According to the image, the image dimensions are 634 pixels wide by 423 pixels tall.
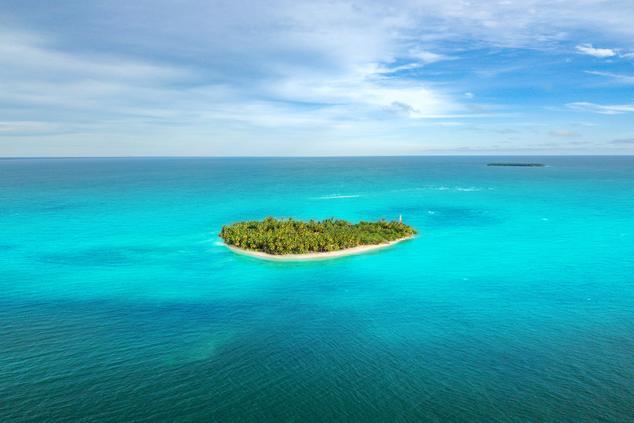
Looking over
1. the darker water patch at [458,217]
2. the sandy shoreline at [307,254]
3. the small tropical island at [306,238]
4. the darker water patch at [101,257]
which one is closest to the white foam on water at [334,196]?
the darker water patch at [458,217]

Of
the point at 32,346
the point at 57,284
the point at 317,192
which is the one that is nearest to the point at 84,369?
the point at 32,346

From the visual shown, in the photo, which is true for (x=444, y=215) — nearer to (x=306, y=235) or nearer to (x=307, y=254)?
(x=306, y=235)

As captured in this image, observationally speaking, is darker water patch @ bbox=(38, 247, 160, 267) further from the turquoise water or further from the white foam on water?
the white foam on water

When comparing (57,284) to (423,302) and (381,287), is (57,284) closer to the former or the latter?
(381,287)

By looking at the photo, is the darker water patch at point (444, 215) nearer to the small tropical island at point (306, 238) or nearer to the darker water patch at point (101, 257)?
the small tropical island at point (306, 238)

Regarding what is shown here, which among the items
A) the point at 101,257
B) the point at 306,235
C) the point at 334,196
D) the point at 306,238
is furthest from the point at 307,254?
the point at 334,196

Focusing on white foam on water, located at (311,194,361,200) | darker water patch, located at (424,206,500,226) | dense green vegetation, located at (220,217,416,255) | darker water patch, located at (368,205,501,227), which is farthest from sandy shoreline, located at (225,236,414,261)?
white foam on water, located at (311,194,361,200)

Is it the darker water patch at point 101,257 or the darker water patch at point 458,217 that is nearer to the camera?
the darker water patch at point 101,257
